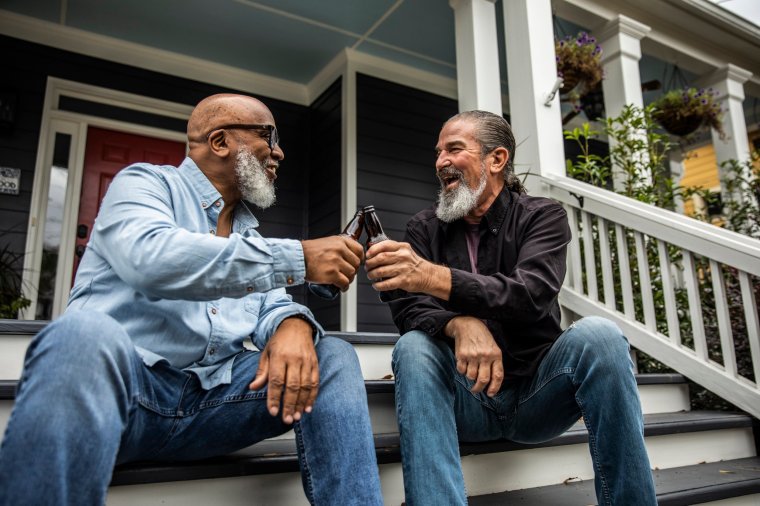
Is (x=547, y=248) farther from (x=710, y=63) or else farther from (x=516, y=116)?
(x=710, y=63)

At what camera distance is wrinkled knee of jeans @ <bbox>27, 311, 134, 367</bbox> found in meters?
0.90

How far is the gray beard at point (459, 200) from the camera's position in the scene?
1.78 meters

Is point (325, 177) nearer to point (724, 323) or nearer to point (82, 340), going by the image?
point (724, 323)

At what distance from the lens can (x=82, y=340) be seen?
0.91m

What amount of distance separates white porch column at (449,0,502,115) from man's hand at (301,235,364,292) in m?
2.29

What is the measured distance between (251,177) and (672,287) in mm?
2061

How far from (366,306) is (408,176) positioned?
1.32 meters

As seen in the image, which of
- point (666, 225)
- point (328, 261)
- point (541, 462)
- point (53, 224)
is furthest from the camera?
point (53, 224)

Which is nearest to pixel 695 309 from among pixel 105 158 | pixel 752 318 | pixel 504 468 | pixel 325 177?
pixel 752 318

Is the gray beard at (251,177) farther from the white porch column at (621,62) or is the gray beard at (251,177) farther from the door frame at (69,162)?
the white porch column at (621,62)

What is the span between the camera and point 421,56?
4.93 m

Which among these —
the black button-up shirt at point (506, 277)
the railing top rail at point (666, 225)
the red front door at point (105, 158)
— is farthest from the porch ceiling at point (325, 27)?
the black button-up shirt at point (506, 277)

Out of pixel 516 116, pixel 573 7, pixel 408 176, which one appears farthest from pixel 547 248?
pixel 408 176

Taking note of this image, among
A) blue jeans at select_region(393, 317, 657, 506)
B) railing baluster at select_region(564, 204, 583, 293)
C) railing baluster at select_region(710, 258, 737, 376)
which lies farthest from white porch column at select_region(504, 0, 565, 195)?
blue jeans at select_region(393, 317, 657, 506)
